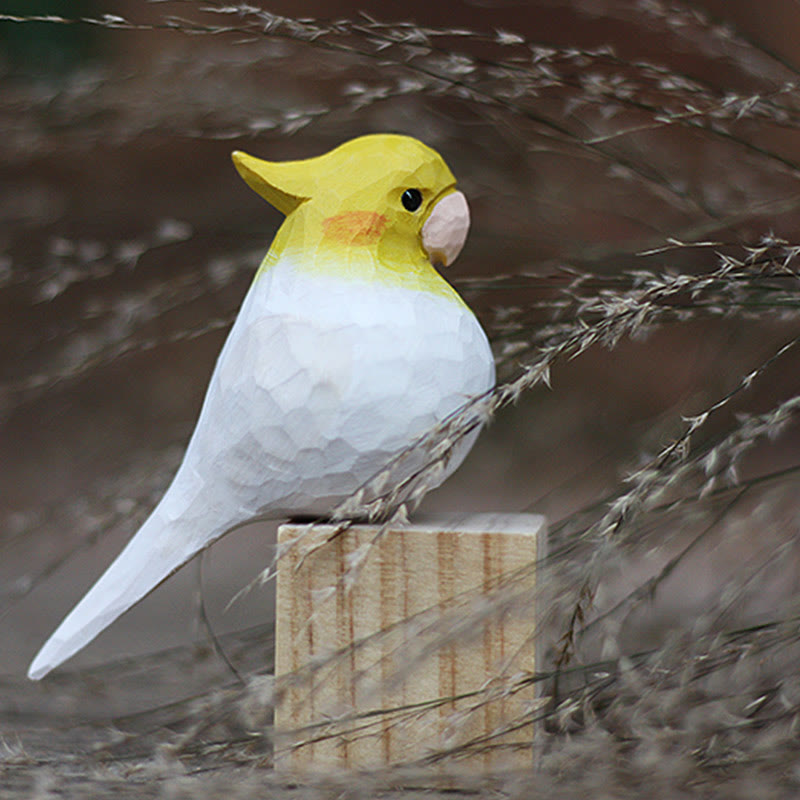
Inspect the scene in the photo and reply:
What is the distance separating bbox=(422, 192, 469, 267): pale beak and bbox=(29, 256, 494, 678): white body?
0.15 ft

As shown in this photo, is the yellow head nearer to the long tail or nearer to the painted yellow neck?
the painted yellow neck

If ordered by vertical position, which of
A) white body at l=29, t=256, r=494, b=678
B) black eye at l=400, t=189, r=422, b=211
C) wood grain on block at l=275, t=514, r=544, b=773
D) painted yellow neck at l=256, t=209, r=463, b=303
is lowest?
wood grain on block at l=275, t=514, r=544, b=773

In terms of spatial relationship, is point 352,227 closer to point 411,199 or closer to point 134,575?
point 411,199

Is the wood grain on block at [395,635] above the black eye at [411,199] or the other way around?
the other way around

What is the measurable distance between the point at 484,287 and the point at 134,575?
0.30 metres

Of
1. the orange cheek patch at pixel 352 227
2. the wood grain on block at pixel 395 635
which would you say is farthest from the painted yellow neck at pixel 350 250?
the wood grain on block at pixel 395 635

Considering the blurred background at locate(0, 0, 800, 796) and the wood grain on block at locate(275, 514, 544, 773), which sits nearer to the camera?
the blurred background at locate(0, 0, 800, 796)

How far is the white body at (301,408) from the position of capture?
2.00ft

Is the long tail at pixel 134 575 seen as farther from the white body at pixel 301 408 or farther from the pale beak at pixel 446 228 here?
the pale beak at pixel 446 228

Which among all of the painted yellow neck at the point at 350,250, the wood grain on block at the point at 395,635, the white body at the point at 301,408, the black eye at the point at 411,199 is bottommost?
the wood grain on block at the point at 395,635

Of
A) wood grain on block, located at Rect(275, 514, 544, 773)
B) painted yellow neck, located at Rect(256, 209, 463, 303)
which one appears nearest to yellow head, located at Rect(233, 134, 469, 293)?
painted yellow neck, located at Rect(256, 209, 463, 303)

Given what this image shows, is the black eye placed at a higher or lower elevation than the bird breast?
higher

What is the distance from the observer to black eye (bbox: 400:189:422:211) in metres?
0.66

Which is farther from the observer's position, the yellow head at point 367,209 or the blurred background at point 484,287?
the yellow head at point 367,209
